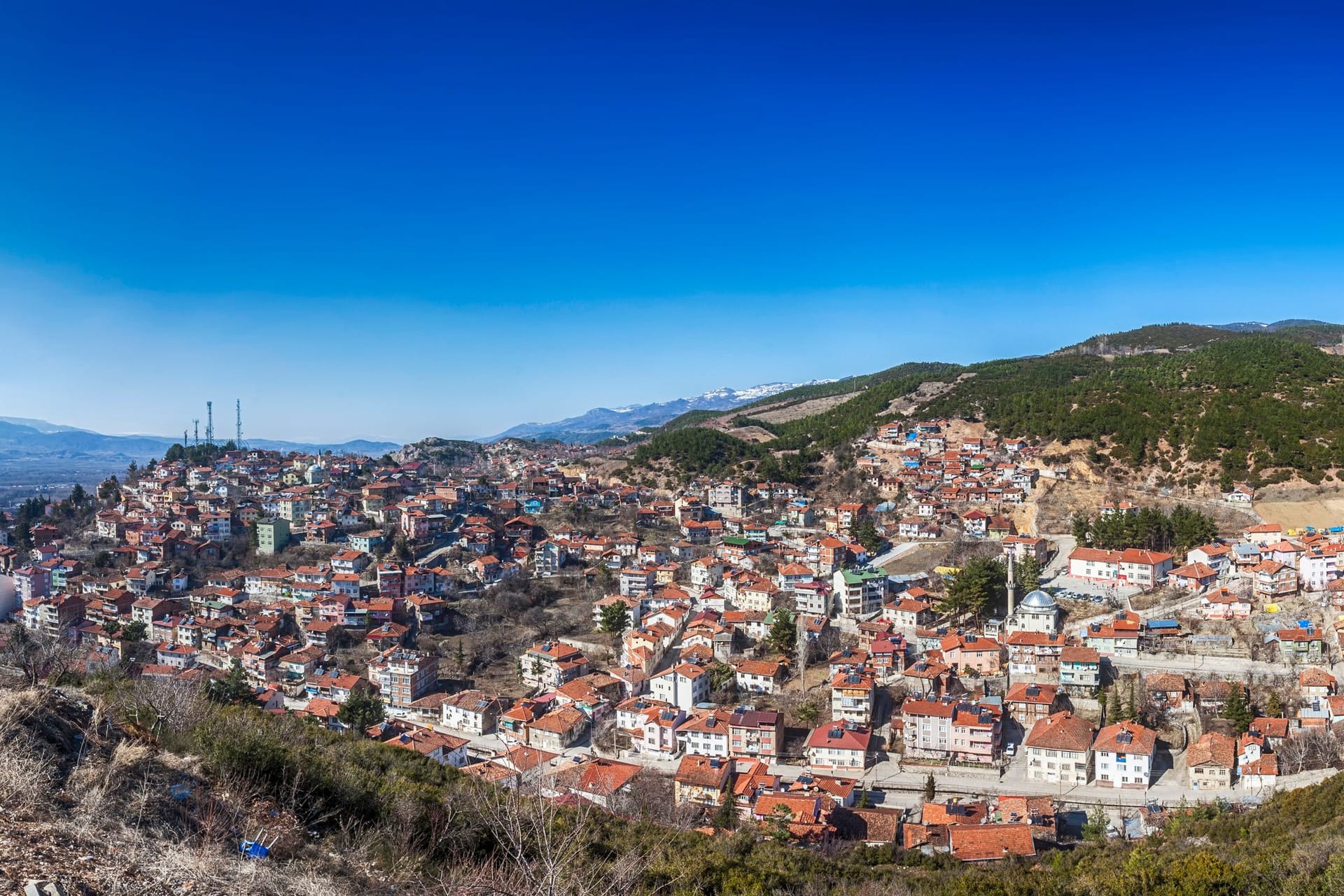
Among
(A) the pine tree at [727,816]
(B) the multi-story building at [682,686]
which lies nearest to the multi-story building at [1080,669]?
(B) the multi-story building at [682,686]

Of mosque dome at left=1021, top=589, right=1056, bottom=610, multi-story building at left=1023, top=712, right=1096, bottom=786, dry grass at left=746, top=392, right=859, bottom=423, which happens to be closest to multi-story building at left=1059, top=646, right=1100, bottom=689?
multi-story building at left=1023, top=712, right=1096, bottom=786

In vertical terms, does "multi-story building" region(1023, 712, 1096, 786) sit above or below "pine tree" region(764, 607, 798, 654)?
below

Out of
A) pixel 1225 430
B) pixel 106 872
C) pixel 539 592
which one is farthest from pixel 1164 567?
pixel 106 872

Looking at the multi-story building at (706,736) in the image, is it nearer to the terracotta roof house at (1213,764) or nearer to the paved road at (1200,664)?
the terracotta roof house at (1213,764)

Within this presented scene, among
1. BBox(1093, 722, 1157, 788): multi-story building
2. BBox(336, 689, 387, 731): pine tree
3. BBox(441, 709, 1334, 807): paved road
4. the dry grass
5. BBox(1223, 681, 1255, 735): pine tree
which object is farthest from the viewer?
the dry grass

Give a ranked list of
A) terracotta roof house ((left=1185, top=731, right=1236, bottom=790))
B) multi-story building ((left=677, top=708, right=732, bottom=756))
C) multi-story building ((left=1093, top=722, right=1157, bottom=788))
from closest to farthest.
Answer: terracotta roof house ((left=1185, top=731, right=1236, bottom=790)), multi-story building ((left=1093, top=722, right=1157, bottom=788)), multi-story building ((left=677, top=708, right=732, bottom=756))

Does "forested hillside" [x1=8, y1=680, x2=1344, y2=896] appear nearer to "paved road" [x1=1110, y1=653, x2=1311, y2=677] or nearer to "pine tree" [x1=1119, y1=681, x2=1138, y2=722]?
"pine tree" [x1=1119, y1=681, x2=1138, y2=722]
